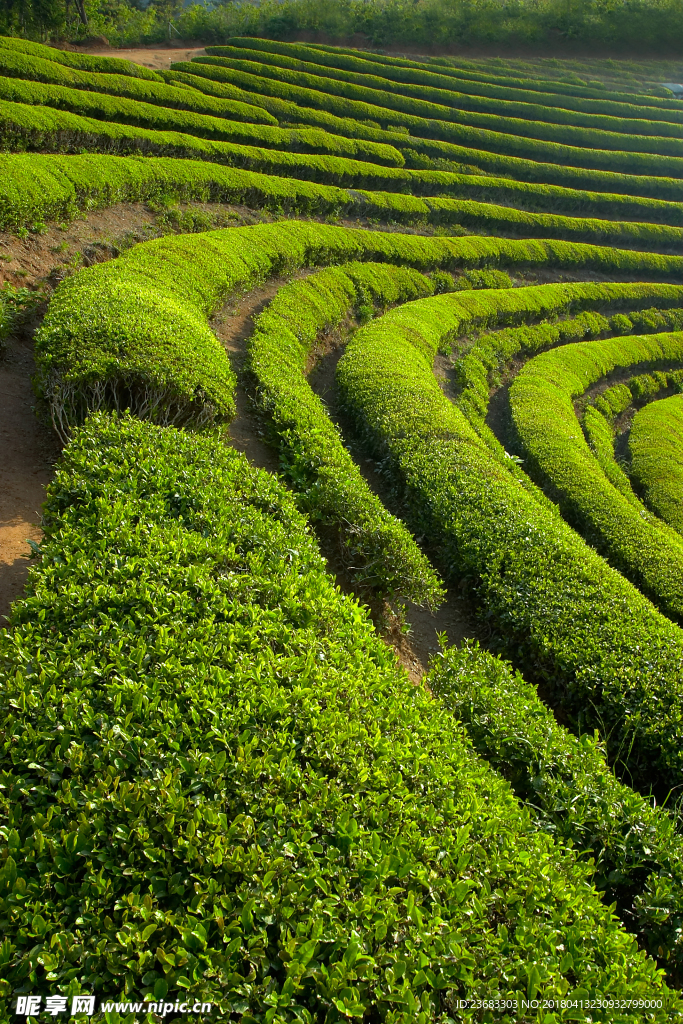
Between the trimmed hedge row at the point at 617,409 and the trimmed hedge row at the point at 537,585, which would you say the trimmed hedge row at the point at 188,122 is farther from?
the trimmed hedge row at the point at 537,585

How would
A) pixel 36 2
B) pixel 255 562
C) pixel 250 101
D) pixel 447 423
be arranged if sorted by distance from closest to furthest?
pixel 255 562
pixel 447 423
pixel 250 101
pixel 36 2

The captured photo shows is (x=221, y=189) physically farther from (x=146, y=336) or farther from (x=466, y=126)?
(x=466, y=126)

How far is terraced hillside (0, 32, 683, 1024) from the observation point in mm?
2557

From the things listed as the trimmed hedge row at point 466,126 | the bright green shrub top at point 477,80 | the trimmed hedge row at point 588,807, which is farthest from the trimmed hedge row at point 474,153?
the trimmed hedge row at point 588,807

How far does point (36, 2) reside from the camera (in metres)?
31.1

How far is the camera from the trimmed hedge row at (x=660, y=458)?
15734 millimetres

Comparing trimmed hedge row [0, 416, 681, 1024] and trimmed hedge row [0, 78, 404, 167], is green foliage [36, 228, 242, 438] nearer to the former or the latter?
trimmed hedge row [0, 416, 681, 1024]

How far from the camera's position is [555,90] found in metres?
46.9

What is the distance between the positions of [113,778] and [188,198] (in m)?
18.4

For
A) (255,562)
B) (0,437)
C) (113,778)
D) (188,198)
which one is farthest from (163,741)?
(188,198)

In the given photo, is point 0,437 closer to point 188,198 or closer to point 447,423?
point 447,423

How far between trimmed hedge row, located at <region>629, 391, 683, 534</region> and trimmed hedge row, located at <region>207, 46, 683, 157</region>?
2632cm

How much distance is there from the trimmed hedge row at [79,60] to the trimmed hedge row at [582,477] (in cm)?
2071

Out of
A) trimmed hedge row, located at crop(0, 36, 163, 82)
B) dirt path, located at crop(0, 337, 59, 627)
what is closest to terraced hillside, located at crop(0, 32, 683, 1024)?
dirt path, located at crop(0, 337, 59, 627)
